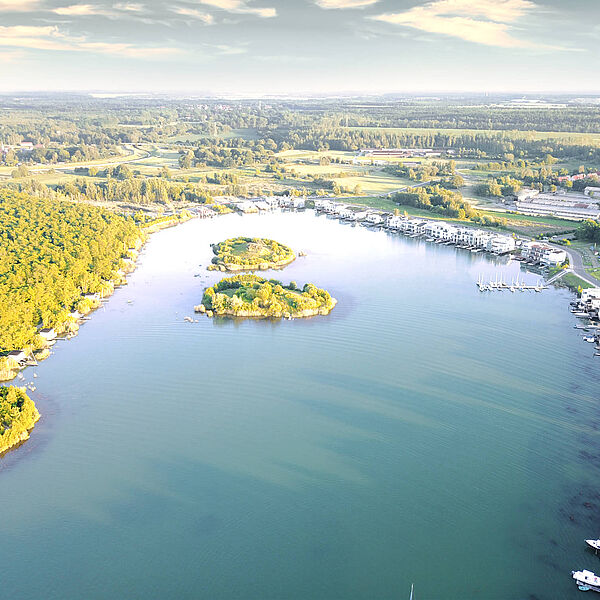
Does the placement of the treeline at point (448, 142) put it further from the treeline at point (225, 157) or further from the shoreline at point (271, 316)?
the shoreline at point (271, 316)

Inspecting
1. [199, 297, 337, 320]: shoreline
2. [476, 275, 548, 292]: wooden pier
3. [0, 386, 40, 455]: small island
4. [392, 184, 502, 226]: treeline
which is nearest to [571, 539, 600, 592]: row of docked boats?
[0, 386, 40, 455]: small island

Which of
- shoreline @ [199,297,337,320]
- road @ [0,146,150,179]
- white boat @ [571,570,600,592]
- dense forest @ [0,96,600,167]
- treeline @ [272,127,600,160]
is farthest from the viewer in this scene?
dense forest @ [0,96,600,167]

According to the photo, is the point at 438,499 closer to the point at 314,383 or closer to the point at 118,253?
the point at 314,383

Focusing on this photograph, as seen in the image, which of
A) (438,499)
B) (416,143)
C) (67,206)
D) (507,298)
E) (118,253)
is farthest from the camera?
(416,143)

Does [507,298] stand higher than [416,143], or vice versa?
[416,143]

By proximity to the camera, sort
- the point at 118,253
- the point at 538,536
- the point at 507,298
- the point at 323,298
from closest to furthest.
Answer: the point at 538,536, the point at 323,298, the point at 507,298, the point at 118,253

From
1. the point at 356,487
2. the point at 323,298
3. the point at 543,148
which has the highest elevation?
the point at 543,148

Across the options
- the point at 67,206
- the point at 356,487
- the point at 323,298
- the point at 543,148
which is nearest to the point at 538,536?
the point at 356,487

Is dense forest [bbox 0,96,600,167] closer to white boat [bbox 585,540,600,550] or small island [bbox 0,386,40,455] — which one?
small island [bbox 0,386,40,455]
